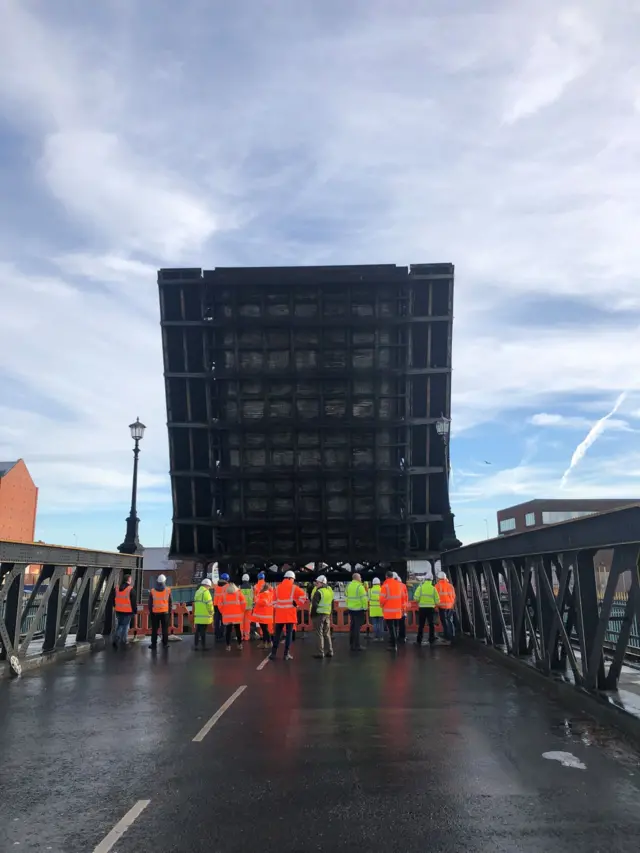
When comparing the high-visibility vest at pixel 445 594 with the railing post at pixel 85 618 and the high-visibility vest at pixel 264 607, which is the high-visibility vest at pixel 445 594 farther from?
the railing post at pixel 85 618

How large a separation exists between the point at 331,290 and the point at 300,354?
1.49m

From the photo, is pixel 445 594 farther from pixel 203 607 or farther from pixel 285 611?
pixel 203 607

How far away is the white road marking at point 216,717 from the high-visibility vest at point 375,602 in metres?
6.02

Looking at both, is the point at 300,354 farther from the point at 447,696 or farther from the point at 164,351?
the point at 447,696

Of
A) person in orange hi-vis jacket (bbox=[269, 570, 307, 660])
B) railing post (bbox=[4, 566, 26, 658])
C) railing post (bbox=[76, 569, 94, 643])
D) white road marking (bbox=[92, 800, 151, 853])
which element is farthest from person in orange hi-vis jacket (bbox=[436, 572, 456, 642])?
white road marking (bbox=[92, 800, 151, 853])

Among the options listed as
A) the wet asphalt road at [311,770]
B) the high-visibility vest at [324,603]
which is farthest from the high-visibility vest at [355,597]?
the wet asphalt road at [311,770]

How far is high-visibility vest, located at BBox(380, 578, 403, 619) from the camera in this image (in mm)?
13062

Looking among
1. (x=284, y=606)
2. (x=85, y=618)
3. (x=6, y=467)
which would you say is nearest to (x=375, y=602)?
(x=284, y=606)

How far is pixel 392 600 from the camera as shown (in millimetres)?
13141

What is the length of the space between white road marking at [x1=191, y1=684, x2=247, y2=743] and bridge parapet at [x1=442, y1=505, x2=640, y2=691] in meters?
3.77

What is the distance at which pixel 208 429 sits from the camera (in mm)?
14711

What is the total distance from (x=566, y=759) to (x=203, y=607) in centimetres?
935

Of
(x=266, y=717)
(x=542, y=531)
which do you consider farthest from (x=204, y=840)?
(x=542, y=531)

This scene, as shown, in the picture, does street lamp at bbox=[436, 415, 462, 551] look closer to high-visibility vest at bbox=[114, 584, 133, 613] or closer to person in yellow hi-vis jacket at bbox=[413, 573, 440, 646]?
person in yellow hi-vis jacket at bbox=[413, 573, 440, 646]
